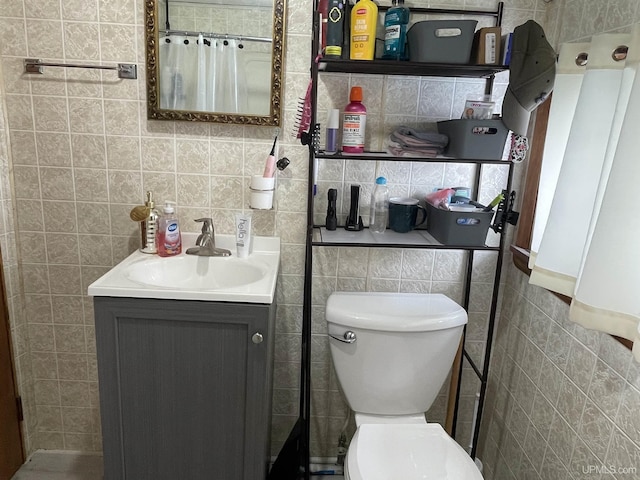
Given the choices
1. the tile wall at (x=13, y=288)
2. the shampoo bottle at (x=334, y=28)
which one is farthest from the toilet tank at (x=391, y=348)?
the tile wall at (x=13, y=288)

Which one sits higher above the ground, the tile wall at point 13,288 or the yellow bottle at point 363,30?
the yellow bottle at point 363,30

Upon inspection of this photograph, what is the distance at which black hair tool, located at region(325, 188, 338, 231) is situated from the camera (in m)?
1.60

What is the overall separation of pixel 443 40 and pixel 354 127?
0.36 m

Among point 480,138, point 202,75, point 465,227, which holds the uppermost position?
point 202,75

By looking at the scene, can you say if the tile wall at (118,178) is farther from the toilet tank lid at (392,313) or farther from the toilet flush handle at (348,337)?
the toilet flush handle at (348,337)

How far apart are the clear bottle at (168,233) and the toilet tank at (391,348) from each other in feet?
1.94

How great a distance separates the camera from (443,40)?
1.31 m

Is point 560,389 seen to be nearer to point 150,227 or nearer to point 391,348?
point 391,348

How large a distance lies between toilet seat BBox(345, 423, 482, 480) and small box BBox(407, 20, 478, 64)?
1.16 metres

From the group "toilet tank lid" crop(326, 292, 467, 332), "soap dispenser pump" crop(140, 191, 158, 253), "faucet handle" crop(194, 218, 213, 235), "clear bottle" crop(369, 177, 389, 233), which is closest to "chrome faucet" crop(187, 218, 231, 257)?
"faucet handle" crop(194, 218, 213, 235)

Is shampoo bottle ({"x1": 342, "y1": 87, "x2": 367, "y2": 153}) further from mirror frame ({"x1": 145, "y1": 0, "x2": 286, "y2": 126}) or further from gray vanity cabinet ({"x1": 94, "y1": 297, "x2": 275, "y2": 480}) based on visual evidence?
gray vanity cabinet ({"x1": 94, "y1": 297, "x2": 275, "y2": 480})

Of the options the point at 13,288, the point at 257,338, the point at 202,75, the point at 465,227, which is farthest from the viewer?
the point at 13,288

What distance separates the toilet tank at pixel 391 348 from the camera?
1.48m

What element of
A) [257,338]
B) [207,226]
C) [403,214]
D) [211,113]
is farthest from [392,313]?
[211,113]
